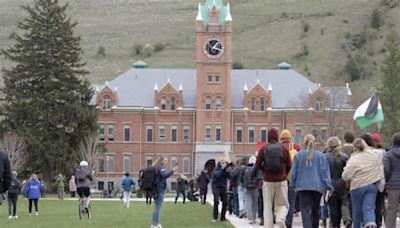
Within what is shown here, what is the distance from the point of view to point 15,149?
266ft

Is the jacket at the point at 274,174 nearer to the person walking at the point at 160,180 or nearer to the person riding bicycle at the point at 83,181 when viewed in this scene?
the person walking at the point at 160,180

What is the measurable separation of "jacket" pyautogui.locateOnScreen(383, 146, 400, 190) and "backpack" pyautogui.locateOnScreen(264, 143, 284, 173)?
1953 millimetres

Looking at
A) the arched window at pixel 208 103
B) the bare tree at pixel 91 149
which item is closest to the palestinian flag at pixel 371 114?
the bare tree at pixel 91 149

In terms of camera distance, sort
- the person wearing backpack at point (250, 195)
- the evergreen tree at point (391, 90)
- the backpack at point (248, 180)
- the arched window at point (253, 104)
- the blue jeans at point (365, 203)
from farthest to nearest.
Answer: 1. the arched window at point (253, 104)
2. the evergreen tree at point (391, 90)
3. the person wearing backpack at point (250, 195)
4. the backpack at point (248, 180)
5. the blue jeans at point (365, 203)

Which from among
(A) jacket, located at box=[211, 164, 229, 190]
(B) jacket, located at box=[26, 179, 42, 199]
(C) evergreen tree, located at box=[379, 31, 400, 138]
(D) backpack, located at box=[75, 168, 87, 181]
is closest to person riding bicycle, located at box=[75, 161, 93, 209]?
(D) backpack, located at box=[75, 168, 87, 181]

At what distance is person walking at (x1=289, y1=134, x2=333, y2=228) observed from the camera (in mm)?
19016

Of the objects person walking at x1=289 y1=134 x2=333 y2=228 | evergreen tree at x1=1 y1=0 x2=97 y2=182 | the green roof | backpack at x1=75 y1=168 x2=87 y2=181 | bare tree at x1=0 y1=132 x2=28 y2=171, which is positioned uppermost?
the green roof

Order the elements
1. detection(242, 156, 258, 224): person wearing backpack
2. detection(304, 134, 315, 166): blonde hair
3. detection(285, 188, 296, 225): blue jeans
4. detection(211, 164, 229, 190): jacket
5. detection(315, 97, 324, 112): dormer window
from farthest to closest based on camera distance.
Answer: detection(315, 97, 324, 112): dormer window → detection(211, 164, 229, 190): jacket → detection(242, 156, 258, 224): person wearing backpack → detection(285, 188, 296, 225): blue jeans → detection(304, 134, 315, 166): blonde hair

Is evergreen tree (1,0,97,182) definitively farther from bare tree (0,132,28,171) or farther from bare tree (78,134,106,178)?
bare tree (78,134,106,178)

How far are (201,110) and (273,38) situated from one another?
227 ft

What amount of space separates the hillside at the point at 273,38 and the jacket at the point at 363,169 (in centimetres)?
11650

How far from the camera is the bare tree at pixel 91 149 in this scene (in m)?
83.9

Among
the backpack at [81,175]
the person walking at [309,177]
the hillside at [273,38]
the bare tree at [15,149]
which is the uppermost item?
the hillside at [273,38]

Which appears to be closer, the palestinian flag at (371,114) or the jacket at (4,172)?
the jacket at (4,172)
